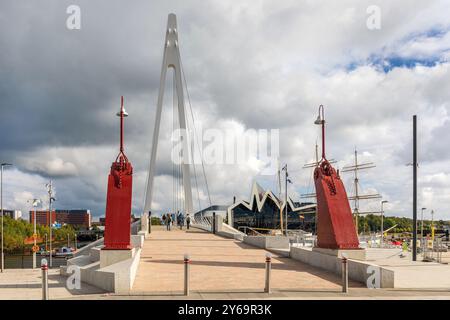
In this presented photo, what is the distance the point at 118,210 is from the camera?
1378cm

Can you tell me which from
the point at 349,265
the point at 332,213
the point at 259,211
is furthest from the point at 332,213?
the point at 259,211

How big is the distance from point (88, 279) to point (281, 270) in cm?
526

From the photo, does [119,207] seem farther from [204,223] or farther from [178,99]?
[178,99]

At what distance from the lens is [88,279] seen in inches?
476

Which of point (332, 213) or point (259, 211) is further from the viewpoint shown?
point (259, 211)

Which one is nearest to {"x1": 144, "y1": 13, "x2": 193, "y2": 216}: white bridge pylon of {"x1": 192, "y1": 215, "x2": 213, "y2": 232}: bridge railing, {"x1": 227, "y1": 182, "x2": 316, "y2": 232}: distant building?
{"x1": 192, "y1": 215, "x2": 213, "y2": 232}: bridge railing

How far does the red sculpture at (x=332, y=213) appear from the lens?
14.3m

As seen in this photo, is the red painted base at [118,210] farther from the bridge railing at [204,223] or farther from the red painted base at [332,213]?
the bridge railing at [204,223]

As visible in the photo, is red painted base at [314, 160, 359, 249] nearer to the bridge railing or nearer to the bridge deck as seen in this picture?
the bridge deck

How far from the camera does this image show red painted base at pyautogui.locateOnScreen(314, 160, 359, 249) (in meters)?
14.3

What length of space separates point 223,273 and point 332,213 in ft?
13.2

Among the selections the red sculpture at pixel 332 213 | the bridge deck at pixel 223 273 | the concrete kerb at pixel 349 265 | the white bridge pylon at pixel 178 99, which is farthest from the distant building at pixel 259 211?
the red sculpture at pixel 332 213

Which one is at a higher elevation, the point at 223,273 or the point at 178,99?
the point at 178,99

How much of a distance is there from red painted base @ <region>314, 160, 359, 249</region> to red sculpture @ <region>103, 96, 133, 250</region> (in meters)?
5.83
